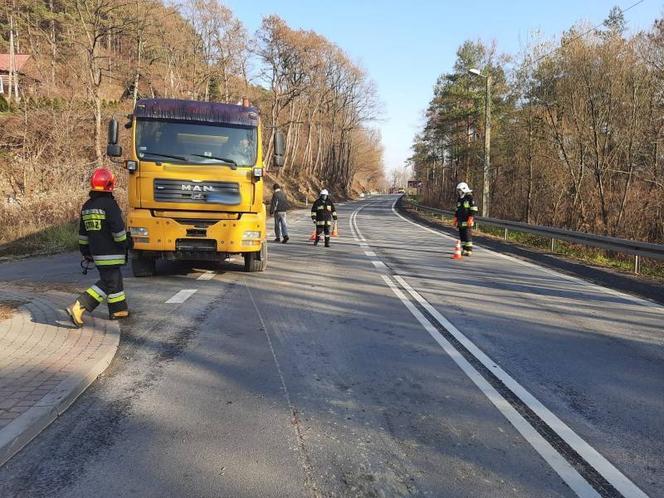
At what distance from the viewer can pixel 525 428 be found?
12.3ft

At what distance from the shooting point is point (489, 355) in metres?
5.46

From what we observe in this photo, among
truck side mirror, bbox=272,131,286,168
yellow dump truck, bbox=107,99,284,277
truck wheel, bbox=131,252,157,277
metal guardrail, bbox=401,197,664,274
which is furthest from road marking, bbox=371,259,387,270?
metal guardrail, bbox=401,197,664,274

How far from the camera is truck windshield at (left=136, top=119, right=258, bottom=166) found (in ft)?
30.3

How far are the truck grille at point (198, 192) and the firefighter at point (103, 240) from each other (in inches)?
102

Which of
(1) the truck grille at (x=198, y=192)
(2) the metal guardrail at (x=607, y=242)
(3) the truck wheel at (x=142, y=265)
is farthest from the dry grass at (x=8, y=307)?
(2) the metal guardrail at (x=607, y=242)

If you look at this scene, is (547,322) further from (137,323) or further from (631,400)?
(137,323)

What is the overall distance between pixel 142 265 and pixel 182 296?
2.07 meters

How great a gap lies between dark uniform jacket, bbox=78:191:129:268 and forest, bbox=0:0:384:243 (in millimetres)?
10593

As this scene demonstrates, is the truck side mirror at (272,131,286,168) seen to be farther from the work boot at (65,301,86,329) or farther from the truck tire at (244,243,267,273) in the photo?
the work boot at (65,301,86,329)

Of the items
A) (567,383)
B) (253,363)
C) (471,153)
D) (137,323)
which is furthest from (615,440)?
(471,153)

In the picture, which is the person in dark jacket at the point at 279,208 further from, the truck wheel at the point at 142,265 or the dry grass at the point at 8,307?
the dry grass at the point at 8,307

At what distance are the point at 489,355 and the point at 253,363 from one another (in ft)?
7.89

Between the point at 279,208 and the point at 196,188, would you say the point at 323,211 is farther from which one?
the point at 196,188

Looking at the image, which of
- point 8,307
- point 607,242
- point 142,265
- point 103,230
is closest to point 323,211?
point 142,265
